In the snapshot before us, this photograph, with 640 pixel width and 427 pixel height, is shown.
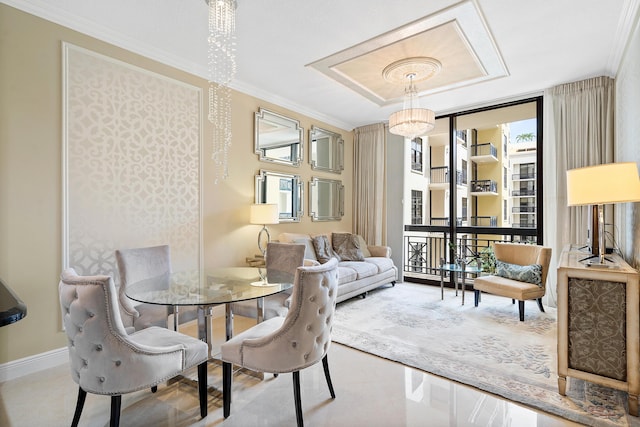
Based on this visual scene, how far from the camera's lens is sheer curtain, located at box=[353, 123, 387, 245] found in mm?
5805

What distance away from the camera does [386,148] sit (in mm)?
5797

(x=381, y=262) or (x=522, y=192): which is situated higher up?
(x=522, y=192)

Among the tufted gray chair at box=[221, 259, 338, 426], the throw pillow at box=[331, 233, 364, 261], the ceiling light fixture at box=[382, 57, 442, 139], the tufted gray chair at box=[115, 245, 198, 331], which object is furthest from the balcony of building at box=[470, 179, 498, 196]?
the tufted gray chair at box=[115, 245, 198, 331]

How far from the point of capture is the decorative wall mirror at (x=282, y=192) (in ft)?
14.3

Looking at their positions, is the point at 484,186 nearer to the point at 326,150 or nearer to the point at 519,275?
the point at 519,275

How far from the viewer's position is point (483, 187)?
23.4ft

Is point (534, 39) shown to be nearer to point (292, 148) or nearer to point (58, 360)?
point (292, 148)

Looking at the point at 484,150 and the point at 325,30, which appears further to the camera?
the point at 484,150

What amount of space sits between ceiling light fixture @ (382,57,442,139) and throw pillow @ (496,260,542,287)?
2.03m

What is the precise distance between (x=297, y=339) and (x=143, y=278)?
1613 mm

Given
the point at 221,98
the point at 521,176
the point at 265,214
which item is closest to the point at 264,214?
the point at 265,214

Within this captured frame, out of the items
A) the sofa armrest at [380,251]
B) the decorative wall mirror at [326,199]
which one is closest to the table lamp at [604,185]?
the sofa armrest at [380,251]

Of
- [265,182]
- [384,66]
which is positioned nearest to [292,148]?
[265,182]

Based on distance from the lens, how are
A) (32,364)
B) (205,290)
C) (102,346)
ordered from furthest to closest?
(32,364) → (205,290) → (102,346)
